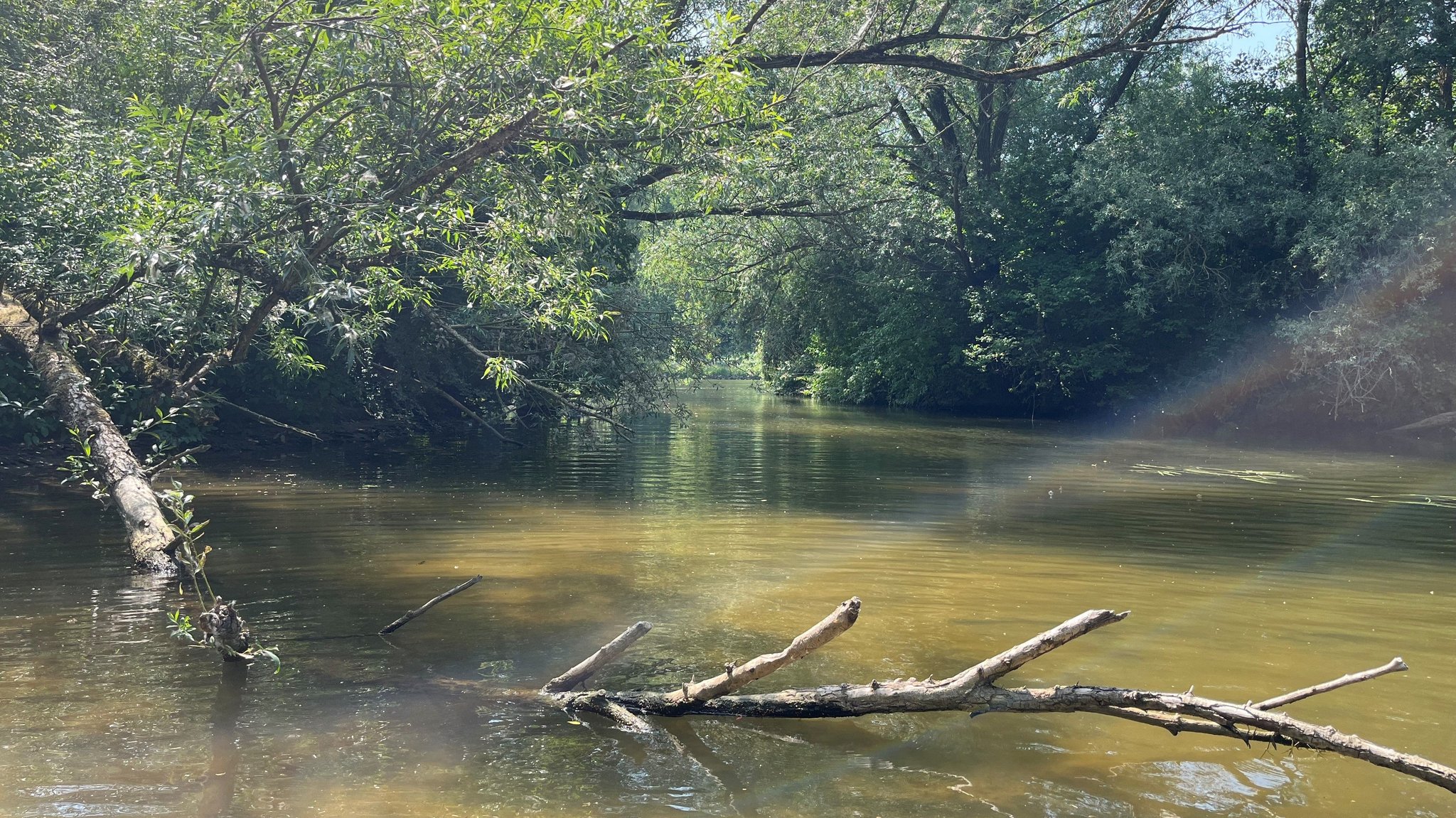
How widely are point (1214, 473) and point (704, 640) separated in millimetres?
12587

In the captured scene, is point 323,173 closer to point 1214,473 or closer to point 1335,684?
point 1335,684

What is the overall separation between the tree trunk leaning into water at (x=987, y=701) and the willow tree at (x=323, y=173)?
13.2 feet

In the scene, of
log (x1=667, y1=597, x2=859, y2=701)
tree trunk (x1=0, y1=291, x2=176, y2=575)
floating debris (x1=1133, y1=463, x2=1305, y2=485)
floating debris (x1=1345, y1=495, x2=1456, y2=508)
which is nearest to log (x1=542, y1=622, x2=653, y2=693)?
log (x1=667, y1=597, x2=859, y2=701)

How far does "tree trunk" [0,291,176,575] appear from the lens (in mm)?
7008

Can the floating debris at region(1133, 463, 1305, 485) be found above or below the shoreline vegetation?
below

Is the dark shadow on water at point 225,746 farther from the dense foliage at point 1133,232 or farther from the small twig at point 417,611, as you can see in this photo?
the dense foliage at point 1133,232

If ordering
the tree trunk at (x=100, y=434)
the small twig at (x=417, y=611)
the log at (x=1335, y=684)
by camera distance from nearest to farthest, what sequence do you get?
1. the log at (x=1335, y=684)
2. the small twig at (x=417, y=611)
3. the tree trunk at (x=100, y=434)

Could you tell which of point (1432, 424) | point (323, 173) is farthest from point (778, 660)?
point (1432, 424)

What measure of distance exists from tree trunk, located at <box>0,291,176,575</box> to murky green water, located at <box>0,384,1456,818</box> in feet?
1.20

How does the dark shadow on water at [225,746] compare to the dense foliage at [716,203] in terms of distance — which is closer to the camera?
the dark shadow on water at [225,746]

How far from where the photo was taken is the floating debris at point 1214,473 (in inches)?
599

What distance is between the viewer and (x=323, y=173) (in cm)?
950

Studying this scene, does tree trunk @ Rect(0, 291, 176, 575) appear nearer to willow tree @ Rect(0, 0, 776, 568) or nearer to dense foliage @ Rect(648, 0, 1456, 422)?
willow tree @ Rect(0, 0, 776, 568)

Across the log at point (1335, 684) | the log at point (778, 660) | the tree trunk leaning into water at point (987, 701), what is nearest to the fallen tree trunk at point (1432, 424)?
the tree trunk leaning into water at point (987, 701)
